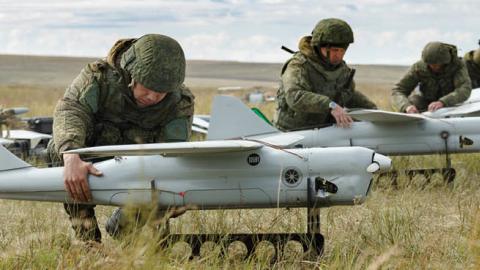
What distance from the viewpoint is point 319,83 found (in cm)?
777

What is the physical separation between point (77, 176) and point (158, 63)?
777 millimetres

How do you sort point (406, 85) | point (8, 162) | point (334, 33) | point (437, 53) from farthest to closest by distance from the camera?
point (406, 85)
point (437, 53)
point (334, 33)
point (8, 162)

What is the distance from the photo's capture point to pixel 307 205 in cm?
459

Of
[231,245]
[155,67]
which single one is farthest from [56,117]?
[231,245]

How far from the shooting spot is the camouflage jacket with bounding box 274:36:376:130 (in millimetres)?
7527

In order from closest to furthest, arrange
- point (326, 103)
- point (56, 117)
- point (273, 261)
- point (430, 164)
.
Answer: point (273, 261), point (56, 117), point (326, 103), point (430, 164)

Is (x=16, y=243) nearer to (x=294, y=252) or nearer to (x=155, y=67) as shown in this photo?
(x=155, y=67)

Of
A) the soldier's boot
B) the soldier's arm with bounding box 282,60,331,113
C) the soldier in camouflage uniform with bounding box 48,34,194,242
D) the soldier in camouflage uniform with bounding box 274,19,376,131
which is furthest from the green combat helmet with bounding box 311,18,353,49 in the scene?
the soldier's boot

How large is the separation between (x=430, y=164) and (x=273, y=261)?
4.56 meters

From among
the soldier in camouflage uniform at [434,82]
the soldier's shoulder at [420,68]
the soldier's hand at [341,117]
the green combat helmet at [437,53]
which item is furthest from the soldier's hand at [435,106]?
the soldier's hand at [341,117]

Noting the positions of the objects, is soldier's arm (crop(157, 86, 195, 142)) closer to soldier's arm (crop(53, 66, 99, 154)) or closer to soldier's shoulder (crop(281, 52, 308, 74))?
soldier's arm (crop(53, 66, 99, 154))

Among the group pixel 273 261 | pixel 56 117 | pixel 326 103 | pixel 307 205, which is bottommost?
pixel 273 261

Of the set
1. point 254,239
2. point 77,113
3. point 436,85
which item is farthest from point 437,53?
point 77,113

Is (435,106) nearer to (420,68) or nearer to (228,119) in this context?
(420,68)
